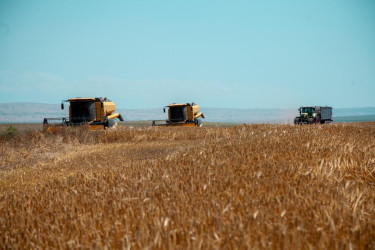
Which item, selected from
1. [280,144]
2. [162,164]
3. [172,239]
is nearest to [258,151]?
[280,144]

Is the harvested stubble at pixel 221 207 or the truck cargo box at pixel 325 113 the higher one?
the truck cargo box at pixel 325 113

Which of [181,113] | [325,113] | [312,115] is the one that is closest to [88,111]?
[181,113]

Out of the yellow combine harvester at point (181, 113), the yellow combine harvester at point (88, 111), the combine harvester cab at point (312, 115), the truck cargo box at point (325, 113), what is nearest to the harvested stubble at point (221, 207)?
the yellow combine harvester at point (88, 111)

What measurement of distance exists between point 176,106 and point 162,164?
84.4 ft

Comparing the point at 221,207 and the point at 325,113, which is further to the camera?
the point at 325,113

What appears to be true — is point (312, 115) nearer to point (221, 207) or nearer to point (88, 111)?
point (88, 111)

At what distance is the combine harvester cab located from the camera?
103 ft

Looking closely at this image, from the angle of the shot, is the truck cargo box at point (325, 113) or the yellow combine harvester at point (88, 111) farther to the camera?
the truck cargo box at point (325, 113)

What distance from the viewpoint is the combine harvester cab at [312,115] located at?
31.4 meters

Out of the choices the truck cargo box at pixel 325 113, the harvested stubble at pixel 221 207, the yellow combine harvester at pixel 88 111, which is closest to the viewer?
the harvested stubble at pixel 221 207

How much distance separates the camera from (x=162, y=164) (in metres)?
6.29

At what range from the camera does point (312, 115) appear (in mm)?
32312

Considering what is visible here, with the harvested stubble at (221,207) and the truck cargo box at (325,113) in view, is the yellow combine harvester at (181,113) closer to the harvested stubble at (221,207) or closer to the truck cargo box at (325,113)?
the truck cargo box at (325,113)

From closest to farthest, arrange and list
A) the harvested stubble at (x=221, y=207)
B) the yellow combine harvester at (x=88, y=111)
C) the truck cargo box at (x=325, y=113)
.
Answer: the harvested stubble at (x=221, y=207), the yellow combine harvester at (x=88, y=111), the truck cargo box at (x=325, y=113)
